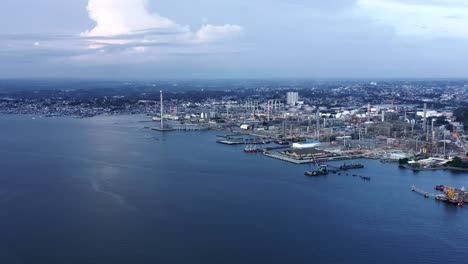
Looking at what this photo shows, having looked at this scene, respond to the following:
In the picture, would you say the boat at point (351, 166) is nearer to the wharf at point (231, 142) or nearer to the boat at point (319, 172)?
the boat at point (319, 172)

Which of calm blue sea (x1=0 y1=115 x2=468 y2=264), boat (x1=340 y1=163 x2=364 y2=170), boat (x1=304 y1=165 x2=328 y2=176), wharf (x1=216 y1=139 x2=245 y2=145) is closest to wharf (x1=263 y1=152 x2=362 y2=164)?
calm blue sea (x1=0 y1=115 x2=468 y2=264)

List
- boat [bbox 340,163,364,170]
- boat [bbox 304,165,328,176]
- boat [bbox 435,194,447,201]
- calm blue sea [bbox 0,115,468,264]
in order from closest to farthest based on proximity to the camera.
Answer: calm blue sea [bbox 0,115,468,264]
boat [bbox 435,194,447,201]
boat [bbox 304,165,328,176]
boat [bbox 340,163,364,170]

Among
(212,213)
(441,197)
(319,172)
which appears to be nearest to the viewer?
(212,213)

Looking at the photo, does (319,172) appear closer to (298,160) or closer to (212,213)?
(298,160)

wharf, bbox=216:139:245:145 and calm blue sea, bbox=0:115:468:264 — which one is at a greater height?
wharf, bbox=216:139:245:145

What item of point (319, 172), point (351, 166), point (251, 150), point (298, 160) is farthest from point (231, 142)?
point (319, 172)

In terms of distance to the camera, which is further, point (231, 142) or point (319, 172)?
point (231, 142)

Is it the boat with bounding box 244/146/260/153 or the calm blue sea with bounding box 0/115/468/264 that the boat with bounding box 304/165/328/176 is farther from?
the boat with bounding box 244/146/260/153

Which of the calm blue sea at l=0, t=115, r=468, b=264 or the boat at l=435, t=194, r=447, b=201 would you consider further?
the boat at l=435, t=194, r=447, b=201

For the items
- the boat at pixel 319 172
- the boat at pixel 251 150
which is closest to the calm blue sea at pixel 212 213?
the boat at pixel 319 172
